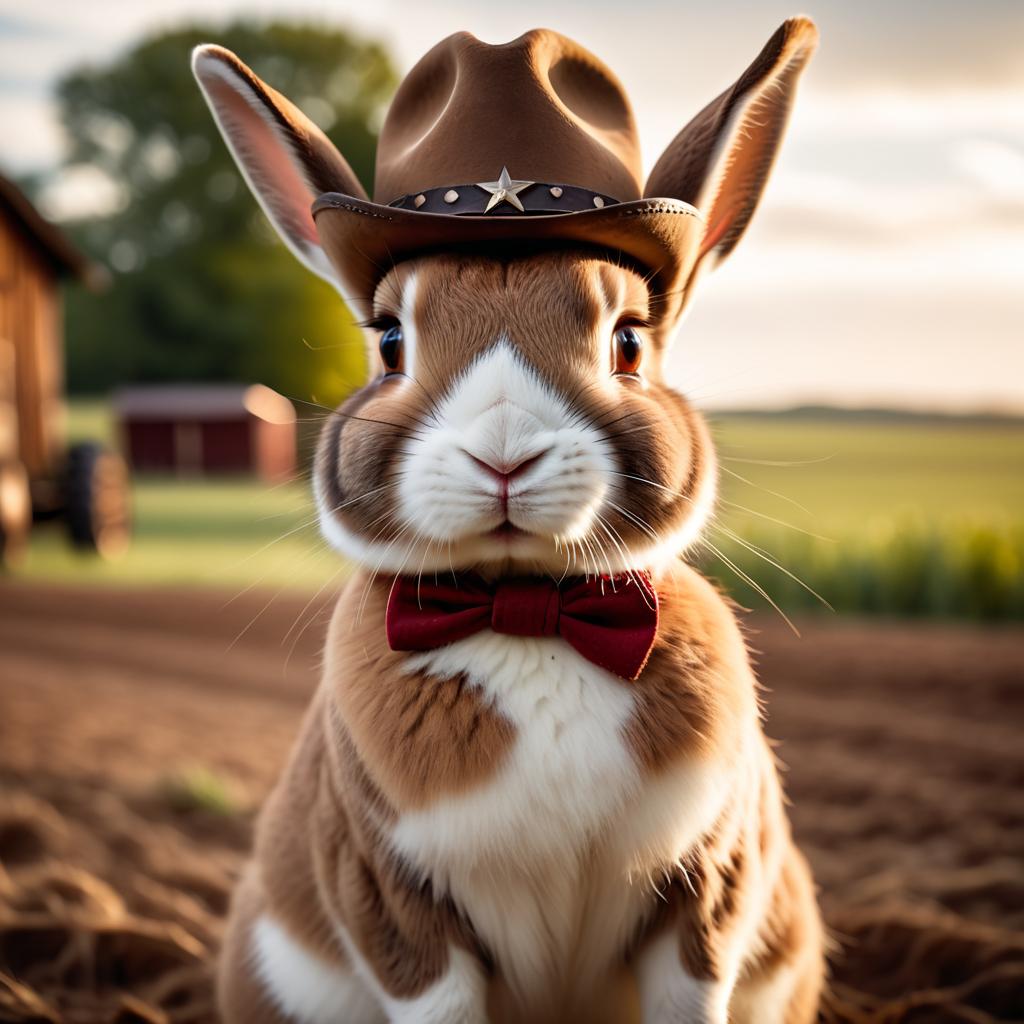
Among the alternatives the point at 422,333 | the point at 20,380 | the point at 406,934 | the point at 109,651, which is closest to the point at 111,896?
the point at 406,934

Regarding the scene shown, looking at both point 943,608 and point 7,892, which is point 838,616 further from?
point 7,892

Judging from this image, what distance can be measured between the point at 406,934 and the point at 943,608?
239 inches

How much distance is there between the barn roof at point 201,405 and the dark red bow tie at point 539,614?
59.9 feet

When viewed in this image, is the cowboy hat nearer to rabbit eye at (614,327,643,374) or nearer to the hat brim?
the hat brim

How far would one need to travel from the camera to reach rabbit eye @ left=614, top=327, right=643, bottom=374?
164 centimetres

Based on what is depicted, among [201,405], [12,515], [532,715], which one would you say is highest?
[532,715]

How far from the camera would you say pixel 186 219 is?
22.1 m

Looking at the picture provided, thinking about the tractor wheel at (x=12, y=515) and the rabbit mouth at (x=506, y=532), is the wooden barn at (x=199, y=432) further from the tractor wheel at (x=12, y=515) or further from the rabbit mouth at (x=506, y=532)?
the rabbit mouth at (x=506, y=532)

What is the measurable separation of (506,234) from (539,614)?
574 millimetres

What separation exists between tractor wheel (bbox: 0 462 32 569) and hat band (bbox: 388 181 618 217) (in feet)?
28.1

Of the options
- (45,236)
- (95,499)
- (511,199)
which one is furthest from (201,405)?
(511,199)

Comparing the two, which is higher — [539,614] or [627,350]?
[627,350]

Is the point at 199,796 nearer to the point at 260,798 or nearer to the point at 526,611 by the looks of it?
the point at 260,798

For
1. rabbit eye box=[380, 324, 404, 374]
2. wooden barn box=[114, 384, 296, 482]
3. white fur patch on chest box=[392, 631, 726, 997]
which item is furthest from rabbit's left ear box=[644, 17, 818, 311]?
wooden barn box=[114, 384, 296, 482]
